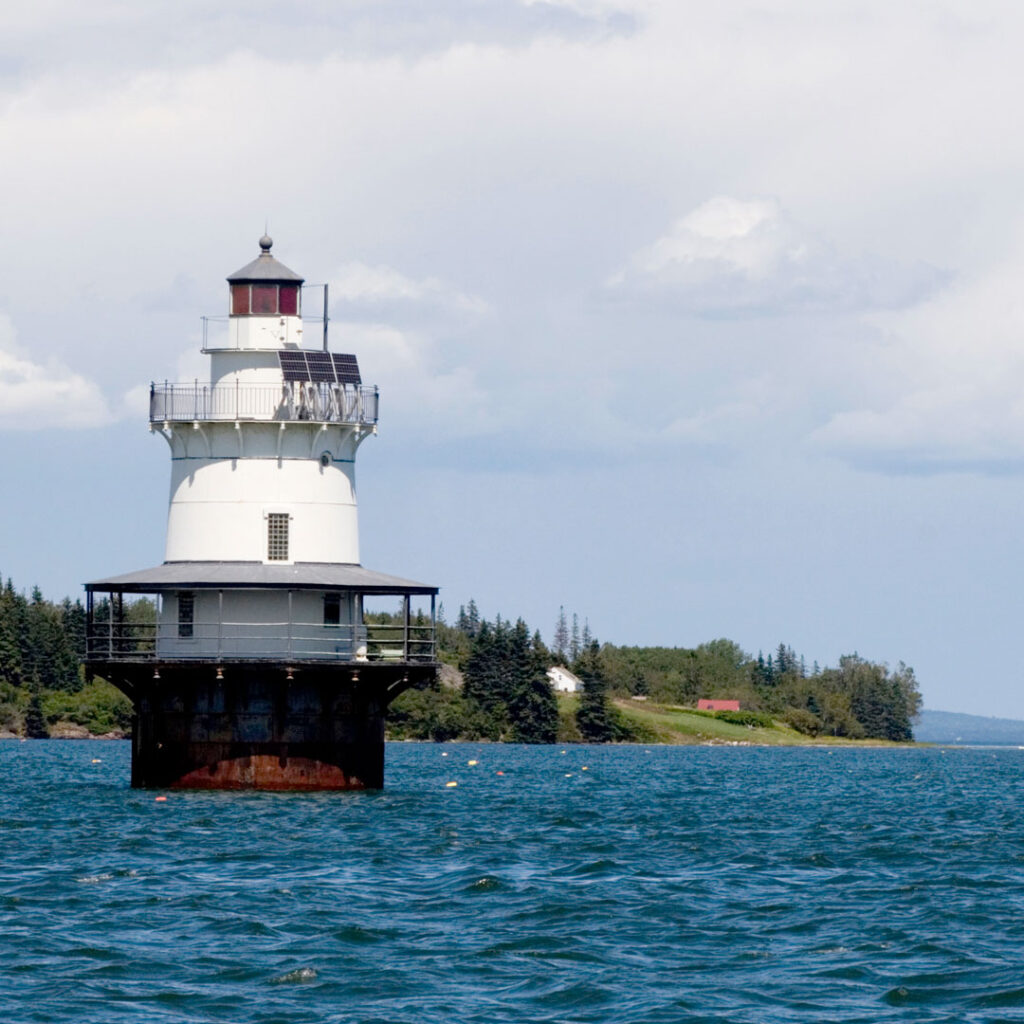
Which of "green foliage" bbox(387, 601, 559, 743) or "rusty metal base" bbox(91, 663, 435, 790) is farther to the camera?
"green foliage" bbox(387, 601, 559, 743)

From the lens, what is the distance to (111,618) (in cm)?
5528

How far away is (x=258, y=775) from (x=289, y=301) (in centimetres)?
1272

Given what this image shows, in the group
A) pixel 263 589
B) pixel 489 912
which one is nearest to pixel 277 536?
pixel 263 589

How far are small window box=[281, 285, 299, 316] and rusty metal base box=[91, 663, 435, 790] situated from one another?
9993 mm

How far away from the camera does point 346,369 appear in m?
55.9

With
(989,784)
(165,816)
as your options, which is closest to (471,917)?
(165,816)

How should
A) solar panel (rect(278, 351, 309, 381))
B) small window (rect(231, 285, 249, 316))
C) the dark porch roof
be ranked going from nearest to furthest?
the dark porch roof < solar panel (rect(278, 351, 309, 381)) < small window (rect(231, 285, 249, 316))

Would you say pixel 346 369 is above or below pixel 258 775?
above

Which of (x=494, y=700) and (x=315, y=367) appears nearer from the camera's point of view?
(x=315, y=367)

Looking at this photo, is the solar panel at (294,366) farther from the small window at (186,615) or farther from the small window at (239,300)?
the small window at (186,615)

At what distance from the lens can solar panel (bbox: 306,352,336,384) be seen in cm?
5519

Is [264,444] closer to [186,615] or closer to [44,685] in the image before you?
[186,615]

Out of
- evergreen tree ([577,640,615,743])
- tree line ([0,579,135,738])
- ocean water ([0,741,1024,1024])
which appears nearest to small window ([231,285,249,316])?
ocean water ([0,741,1024,1024])

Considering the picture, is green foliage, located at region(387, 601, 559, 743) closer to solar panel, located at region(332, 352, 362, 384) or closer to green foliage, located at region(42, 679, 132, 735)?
green foliage, located at region(42, 679, 132, 735)
